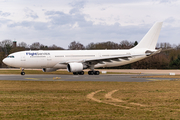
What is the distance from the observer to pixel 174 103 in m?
13.6

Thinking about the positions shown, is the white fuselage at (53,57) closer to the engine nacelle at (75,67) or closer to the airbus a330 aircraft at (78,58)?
the airbus a330 aircraft at (78,58)

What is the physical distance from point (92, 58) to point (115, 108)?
31.0m

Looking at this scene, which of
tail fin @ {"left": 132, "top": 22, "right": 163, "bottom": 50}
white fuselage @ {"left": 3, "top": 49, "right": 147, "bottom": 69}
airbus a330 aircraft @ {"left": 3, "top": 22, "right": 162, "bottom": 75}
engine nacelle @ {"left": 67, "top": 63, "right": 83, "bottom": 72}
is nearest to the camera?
engine nacelle @ {"left": 67, "top": 63, "right": 83, "bottom": 72}

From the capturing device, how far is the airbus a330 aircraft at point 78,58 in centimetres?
3861

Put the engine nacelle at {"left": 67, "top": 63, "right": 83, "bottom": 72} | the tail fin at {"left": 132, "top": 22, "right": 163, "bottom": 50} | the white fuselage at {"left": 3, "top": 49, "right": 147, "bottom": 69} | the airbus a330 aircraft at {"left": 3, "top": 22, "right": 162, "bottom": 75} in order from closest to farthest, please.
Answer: the engine nacelle at {"left": 67, "top": 63, "right": 83, "bottom": 72}, the white fuselage at {"left": 3, "top": 49, "right": 147, "bottom": 69}, the airbus a330 aircraft at {"left": 3, "top": 22, "right": 162, "bottom": 75}, the tail fin at {"left": 132, "top": 22, "right": 163, "bottom": 50}

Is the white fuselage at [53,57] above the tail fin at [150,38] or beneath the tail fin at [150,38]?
beneath

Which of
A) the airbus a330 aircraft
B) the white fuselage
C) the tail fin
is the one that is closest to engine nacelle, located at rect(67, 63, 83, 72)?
the airbus a330 aircraft

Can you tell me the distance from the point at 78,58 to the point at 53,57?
4211 millimetres

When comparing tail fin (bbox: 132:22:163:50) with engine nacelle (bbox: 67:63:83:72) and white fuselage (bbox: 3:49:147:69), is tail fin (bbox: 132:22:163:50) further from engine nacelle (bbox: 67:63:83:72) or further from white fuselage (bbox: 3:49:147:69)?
engine nacelle (bbox: 67:63:83:72)

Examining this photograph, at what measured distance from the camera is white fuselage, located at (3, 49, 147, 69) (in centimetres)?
3847

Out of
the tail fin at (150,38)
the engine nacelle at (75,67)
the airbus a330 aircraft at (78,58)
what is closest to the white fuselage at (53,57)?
the airbus a330 aircraft at (78,58)

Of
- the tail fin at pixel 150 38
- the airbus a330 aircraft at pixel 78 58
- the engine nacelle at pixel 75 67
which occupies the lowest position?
the engine nacelle at pixel 75 67

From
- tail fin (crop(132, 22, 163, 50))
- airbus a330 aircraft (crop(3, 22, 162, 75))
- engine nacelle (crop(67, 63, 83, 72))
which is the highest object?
tail fin (crop(132, 22, 163, 50))

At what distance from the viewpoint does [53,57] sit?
40250 millimetres
